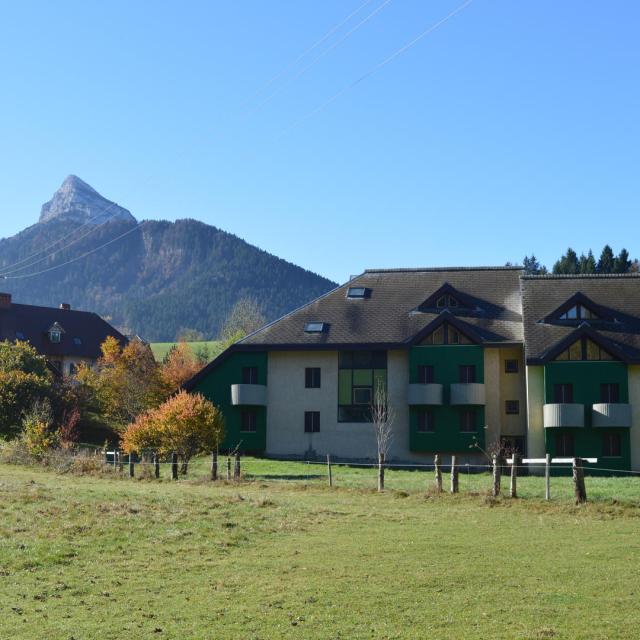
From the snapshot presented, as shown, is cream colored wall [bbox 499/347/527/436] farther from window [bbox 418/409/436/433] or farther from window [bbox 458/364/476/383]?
window [bbox 418/409/436/433]

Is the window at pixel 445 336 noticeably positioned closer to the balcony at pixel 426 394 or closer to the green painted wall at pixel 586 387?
the balcony at pixel 426 394

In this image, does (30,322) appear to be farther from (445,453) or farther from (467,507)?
(467,507)

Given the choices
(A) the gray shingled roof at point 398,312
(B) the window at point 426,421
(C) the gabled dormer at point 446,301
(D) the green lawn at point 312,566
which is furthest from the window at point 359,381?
(D) the green lawn at point 312,566

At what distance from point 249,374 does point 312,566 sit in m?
38.5

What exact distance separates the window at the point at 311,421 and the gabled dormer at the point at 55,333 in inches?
1745

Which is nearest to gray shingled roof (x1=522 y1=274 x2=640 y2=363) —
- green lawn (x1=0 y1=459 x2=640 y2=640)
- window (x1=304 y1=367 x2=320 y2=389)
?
window (x1=304 y1=367 x2=320 y2=389)

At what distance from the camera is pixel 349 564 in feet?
61.7

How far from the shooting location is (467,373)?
177 ft

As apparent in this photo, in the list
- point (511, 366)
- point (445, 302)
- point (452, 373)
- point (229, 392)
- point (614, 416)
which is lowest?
point (614, 416)

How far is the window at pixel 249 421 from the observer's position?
5631 cm

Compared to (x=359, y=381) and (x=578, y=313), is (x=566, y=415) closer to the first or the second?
(x=578, y=313)

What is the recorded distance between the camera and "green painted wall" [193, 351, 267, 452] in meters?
56.0

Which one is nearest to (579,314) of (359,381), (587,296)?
(587,296)

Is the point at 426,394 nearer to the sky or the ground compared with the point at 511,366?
nearer to the ground
